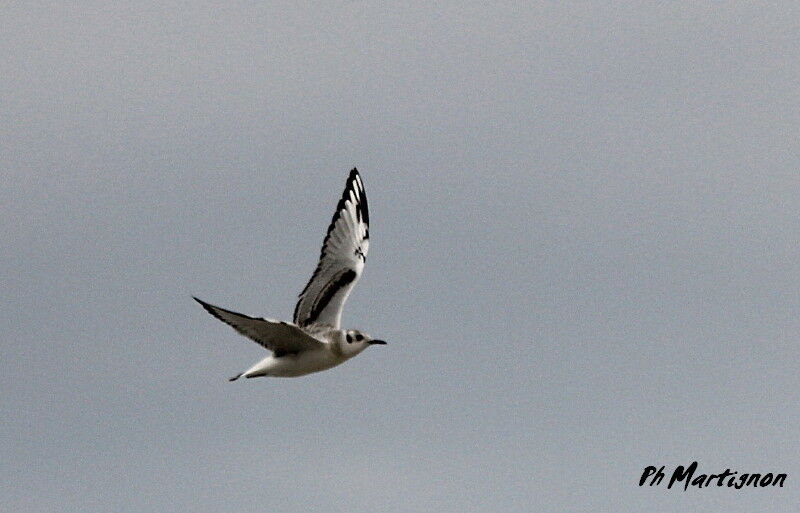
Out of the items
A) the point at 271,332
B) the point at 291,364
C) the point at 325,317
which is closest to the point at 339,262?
the point at 325,317

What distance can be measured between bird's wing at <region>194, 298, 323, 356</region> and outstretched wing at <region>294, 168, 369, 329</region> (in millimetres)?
2065

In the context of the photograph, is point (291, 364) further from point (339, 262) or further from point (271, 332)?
point (339, 262)

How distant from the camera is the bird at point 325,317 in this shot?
82.2 feet

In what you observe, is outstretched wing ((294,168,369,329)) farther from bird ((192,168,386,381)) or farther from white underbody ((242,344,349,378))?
white underbody ((242,344,349,378))

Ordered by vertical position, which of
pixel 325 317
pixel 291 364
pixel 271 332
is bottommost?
pixel 291 364

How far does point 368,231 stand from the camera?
3011cm

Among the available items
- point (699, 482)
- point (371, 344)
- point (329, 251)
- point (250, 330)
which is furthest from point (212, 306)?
point (699, 482)

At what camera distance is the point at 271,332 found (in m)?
25.0

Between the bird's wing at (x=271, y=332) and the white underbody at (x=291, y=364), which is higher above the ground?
the bird's wing at (x=271, y=332)

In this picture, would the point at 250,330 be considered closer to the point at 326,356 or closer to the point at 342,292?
the point at 326,356

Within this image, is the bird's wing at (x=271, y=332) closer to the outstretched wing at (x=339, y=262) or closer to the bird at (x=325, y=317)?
the bird at (x=325, y=317)

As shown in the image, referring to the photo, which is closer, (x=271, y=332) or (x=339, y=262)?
(x=271, y=332)

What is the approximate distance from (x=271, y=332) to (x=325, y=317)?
3018mm

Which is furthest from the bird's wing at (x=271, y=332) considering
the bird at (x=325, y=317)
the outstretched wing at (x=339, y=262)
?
the outstretched wing at (x=339, y=262)
